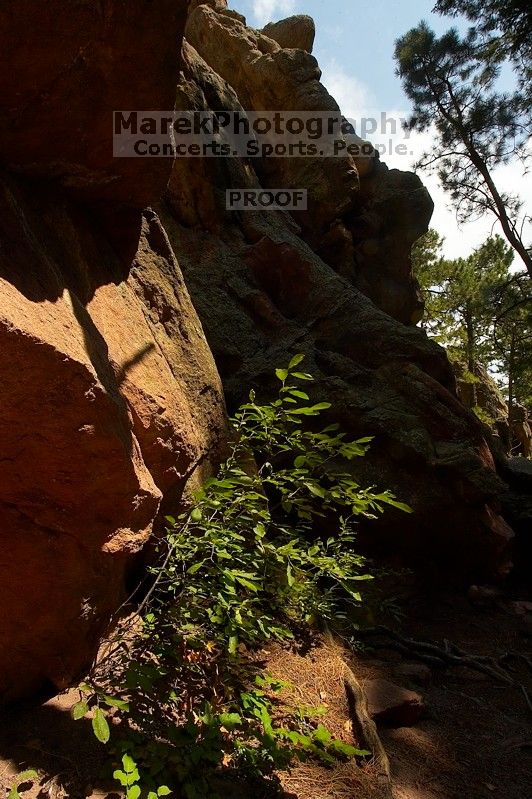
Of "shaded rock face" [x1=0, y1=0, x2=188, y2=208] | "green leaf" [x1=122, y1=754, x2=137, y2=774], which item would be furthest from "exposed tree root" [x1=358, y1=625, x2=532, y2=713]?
"shaded rock face" [x1=0, y1=0, x2=188, y2=208]

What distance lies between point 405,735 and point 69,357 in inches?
132

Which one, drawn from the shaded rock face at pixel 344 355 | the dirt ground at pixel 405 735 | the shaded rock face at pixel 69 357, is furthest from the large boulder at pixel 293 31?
the dirt ground at pixel 405 735

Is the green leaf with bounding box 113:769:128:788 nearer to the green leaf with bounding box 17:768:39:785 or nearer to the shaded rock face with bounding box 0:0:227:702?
the green leaf with bounding box 17:768:39:785

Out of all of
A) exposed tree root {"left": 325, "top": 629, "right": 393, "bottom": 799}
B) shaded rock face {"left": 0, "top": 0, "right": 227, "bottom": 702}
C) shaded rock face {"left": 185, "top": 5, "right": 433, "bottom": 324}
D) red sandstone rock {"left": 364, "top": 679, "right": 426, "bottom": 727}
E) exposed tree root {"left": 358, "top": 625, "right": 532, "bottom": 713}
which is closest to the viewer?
shaded rock face {"left": 0, "top": 0, "right": 227, "bottom": 702}

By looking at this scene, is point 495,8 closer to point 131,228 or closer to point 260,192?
point 260,192

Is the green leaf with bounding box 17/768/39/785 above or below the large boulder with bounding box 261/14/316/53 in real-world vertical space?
below

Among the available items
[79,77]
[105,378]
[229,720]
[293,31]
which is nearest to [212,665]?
[229,720]

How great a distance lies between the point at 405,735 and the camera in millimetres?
3475

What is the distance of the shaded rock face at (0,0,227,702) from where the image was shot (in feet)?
6.59

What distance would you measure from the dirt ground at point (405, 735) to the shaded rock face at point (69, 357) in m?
0.26

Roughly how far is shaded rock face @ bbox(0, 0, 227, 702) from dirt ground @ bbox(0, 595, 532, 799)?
26cm

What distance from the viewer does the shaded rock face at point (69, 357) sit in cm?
201

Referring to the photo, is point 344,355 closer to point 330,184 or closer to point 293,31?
point 330,184

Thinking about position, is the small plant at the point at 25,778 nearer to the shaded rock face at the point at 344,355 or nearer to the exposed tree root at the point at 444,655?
the exposed tree root at the point at 444,655
